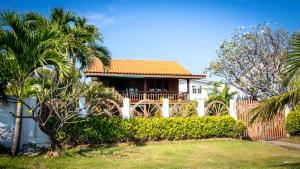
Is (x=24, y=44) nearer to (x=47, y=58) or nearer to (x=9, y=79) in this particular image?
(x=47, y=58)

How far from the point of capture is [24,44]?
25.1 feet

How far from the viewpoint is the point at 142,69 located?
2567 centimetres

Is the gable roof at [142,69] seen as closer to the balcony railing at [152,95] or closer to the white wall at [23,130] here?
the balcony railing at [152,95]

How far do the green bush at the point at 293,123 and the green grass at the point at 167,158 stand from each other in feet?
13.0

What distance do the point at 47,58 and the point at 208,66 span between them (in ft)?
66.7

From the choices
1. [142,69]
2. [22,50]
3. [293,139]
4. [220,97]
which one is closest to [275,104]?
[22,50]

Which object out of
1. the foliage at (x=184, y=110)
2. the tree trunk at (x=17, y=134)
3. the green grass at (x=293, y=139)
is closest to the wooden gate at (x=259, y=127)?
the green grass at (x=293, y=139)

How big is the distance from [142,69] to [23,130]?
55.2 feet

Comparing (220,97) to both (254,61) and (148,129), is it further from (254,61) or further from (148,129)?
(148,129)

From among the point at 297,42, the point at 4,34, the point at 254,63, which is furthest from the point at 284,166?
the point at 254,63

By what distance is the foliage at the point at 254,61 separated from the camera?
20922 millimetres

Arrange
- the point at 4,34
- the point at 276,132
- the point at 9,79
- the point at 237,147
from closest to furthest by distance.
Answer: the point at 4,34 → the point at 9,79 → the point at 237,147 → the point at 276,132

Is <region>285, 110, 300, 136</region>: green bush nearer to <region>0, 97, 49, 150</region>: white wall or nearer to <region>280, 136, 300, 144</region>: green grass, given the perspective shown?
<region>280, 136, 300, 144</region>: green grass

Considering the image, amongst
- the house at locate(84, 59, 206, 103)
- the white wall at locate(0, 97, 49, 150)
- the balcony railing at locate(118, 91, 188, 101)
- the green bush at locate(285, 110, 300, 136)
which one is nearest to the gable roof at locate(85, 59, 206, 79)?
the house at locate(84, 59, 206, 103)
